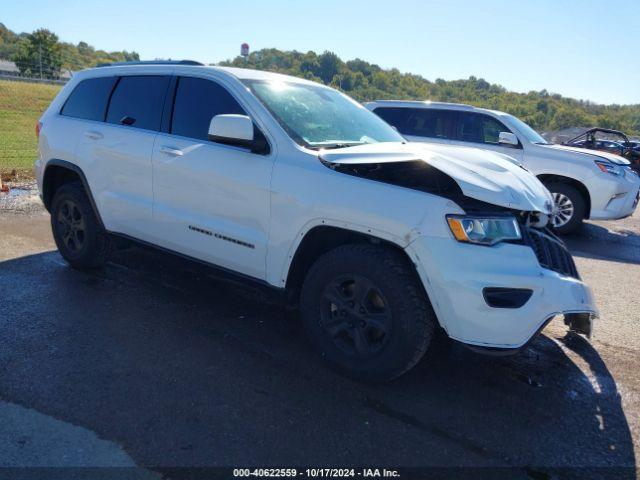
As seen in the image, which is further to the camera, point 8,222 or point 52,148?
point 8,222

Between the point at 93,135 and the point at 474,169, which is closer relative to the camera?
the point at 474,169

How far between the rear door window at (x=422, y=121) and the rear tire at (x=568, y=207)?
2.12 meters

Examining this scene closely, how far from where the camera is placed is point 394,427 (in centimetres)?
280

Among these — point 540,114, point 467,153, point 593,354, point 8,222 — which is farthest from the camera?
point 540,114

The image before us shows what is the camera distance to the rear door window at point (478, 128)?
9.12 meters

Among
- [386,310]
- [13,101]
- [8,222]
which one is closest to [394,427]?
[386,310]

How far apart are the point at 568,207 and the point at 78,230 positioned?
286 inches

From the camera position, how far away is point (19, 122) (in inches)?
930

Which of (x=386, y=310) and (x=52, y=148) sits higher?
(x=52, y=148)

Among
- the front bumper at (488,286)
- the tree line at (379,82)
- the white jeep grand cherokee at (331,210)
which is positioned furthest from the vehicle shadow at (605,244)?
the tree line at (379,82)

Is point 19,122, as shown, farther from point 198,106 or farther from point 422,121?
point 198,106

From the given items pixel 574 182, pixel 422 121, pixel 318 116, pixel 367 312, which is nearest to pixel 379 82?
pixel 422 121

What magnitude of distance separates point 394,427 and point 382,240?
3.44ft

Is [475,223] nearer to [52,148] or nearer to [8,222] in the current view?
[52,148]
